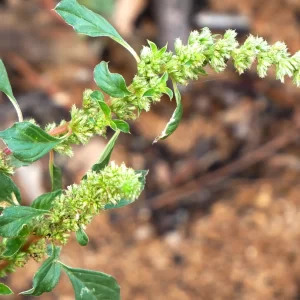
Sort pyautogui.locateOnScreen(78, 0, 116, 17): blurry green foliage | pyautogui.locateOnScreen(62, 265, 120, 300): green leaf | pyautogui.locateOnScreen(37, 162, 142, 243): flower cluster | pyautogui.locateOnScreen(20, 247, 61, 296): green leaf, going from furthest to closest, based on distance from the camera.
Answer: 1. pyautogui.locateOnScreen(78, 0, 116, 17): blurry green foliage
2. pyautogui.locateOnScreen(62, 265, 120, 300): green leaf
3. pyautogui.locateOnScreen(20, 247, 61, 296): green leaf
4. pyautogui.locateOnScreen(37, 162, 142, 243): flower cluster

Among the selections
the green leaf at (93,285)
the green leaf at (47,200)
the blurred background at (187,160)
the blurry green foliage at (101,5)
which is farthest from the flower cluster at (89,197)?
the blurry green foliage at (101,5)

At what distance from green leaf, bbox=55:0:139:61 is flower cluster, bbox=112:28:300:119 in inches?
4.2

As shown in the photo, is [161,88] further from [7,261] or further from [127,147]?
[127,147]

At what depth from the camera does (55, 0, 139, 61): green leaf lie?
0.99 meters

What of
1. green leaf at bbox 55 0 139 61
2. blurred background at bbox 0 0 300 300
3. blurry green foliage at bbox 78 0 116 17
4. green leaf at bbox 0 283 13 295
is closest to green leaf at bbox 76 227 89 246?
green leaf at bbox 0 283 13 295

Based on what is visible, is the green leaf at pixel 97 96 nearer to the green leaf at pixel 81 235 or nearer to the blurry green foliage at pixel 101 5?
the green leaf at pixel 81 235

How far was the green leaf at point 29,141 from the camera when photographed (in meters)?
0.90

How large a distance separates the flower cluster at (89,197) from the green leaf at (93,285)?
170 mm

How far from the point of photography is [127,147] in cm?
339

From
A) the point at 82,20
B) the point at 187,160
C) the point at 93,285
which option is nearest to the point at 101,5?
the point at 187,160

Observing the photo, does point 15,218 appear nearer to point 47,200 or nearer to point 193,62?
point 47,200

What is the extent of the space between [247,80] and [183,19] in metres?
0.53

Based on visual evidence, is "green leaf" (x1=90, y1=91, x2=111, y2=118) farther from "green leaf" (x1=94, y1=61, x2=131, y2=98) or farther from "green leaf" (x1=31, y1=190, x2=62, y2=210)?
"green leaf" (x1=31, y1=190, x2=62, y2=210)

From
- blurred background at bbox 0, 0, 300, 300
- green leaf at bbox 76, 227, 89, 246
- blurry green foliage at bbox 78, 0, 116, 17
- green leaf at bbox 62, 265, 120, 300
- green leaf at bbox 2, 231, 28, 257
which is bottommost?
green leaf at bbox 2, 231, 28, 257
